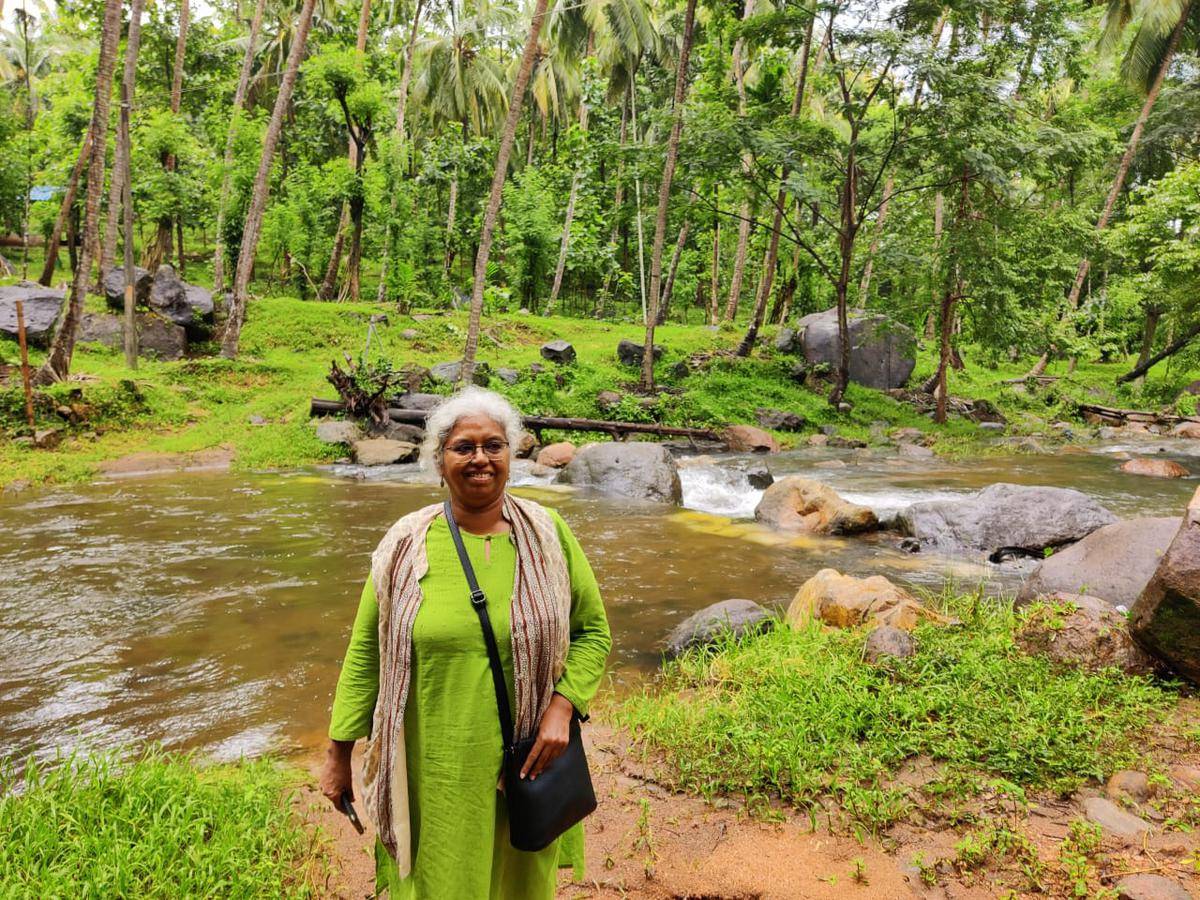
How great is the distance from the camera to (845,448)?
56.4ft

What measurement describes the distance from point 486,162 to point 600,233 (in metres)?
6.01

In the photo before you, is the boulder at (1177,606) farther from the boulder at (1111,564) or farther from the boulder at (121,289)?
the boulder at (121,289)

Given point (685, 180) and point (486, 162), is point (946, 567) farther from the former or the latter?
point (486, 162)

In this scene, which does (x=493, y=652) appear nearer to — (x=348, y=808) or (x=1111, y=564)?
(x=348, y=808)

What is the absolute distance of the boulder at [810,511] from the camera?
372 inches

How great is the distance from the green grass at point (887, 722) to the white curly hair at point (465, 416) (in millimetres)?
2171

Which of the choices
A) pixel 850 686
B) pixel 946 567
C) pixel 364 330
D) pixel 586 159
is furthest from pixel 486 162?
pixel 850 686

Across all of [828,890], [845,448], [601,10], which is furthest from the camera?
[601,10]

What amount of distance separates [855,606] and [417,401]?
12598 mm

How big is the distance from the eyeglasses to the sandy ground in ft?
6.09

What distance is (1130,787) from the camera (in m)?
3.31

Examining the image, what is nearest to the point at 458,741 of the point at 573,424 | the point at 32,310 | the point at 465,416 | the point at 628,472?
the point at 465,416

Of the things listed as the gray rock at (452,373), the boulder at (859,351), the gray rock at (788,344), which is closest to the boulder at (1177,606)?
the gray rock at (452,373)

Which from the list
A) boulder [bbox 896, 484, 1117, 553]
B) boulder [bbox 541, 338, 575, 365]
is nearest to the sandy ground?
boulder [bbox 896, 484, 1117, 553]
